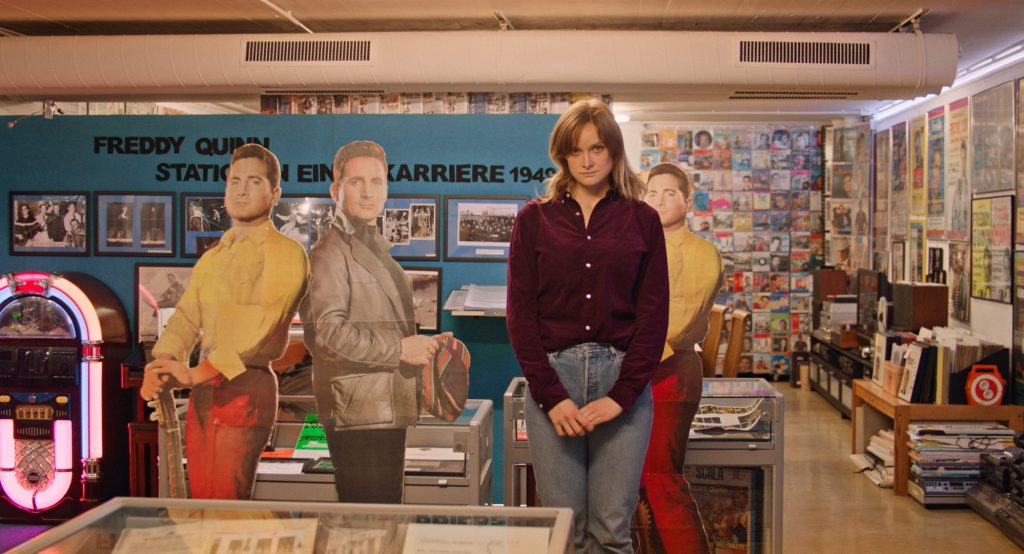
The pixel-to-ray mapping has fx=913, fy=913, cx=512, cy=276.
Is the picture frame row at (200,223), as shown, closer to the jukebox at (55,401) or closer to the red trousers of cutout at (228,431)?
the jukebox at (55,401)

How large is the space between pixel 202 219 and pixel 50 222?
0.95 meters

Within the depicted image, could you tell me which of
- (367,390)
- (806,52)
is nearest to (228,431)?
(367,390)

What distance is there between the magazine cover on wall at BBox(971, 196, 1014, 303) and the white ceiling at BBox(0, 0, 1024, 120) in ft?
3.61

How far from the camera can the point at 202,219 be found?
5152mm

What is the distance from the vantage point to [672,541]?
391cm

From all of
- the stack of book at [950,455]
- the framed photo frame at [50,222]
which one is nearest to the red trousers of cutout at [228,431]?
the framed photo frame at [50,222]

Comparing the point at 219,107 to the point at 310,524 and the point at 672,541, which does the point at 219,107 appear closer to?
the point at 672,541

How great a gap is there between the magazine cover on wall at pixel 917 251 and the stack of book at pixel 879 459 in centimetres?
190

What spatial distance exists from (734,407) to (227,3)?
140 inches

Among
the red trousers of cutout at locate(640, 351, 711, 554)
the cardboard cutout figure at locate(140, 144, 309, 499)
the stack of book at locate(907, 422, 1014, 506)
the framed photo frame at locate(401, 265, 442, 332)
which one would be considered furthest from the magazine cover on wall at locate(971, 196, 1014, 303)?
the cardboard cutout figure at locate(140, 144, 309, 499)

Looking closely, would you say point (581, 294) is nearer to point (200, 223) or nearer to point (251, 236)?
point (251, 236)

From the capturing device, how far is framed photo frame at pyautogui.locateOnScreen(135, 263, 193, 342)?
5.22 meters

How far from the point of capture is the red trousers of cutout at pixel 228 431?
166 inches

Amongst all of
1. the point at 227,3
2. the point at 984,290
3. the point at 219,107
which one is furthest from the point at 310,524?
the point at 219,107
